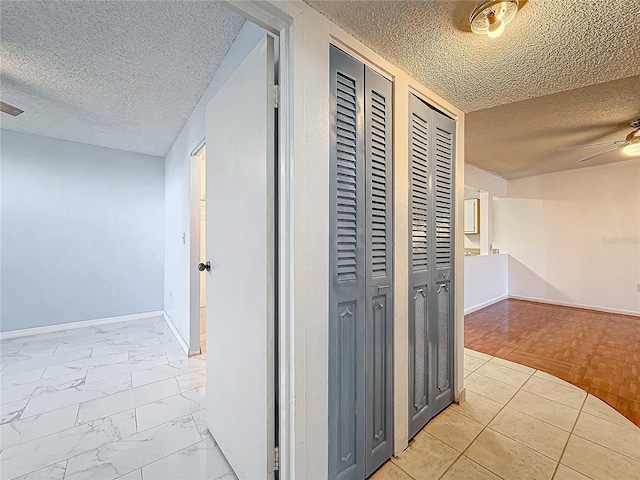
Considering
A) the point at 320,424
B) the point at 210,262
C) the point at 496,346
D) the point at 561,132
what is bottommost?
the point at 496,346

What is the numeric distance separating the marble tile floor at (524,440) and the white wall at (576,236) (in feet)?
11.4

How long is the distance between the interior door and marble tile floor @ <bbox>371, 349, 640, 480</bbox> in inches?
28.3

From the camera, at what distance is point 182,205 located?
295 cm

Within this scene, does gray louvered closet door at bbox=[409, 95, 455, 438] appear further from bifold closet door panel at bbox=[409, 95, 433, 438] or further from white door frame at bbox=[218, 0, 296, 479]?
white door frame at bbox=[218, 0, 296, 479]

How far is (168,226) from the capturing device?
12.4 feet

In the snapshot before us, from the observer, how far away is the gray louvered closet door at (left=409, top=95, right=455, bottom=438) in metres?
1.55

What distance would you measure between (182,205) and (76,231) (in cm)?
182

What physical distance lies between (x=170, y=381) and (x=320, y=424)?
1.70m

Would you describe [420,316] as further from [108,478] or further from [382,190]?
[108,478]

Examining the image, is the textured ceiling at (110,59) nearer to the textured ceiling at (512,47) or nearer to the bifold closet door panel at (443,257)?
the textured ceiling at (512,47)

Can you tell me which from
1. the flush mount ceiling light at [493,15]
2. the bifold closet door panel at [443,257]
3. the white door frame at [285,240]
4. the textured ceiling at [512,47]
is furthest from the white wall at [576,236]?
the white door frame at [285,240]

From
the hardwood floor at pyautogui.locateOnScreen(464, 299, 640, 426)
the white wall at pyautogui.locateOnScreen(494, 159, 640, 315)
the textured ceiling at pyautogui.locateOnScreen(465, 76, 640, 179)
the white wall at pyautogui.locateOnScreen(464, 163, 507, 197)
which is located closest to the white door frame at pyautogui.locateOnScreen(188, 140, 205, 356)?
the textured ceiling at pyautogui.locateOnScreen(465, 76, 640, 179)

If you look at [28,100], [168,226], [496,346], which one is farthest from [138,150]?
[496,346]

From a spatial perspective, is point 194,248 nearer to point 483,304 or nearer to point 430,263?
point 430,263
